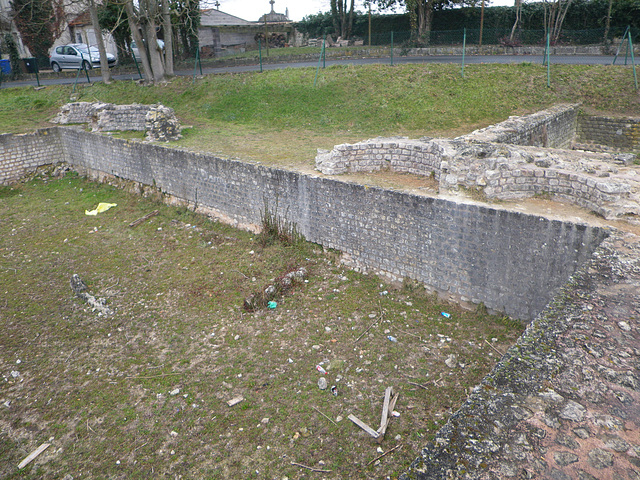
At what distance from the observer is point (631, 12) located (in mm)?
20094

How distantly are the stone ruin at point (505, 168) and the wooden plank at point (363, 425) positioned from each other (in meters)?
3.81

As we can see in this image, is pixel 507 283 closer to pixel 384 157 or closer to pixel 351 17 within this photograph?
pixel 384 157

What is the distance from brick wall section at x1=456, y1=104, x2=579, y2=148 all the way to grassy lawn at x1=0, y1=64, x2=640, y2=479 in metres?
1.93

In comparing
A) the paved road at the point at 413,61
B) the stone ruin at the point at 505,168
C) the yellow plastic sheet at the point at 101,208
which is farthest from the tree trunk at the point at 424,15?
the yellow plastic sheet at the point at 101,208

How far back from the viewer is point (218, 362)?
19.4ft

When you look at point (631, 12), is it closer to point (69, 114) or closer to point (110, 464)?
point (69, 114)

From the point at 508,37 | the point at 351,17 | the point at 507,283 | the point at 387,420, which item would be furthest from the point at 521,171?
the point at 351,17

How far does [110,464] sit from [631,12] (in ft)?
85.4

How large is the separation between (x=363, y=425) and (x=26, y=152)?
14.3m

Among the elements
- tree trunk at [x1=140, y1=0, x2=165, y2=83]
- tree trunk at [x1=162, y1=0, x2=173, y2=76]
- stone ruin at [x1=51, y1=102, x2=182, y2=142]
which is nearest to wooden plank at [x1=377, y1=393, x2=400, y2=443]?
stone ruin at [x1=51, y1=102, x2=182, y2=142]

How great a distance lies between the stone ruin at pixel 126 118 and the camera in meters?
12.4

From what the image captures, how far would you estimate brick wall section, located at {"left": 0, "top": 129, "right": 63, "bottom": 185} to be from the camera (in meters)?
13.5

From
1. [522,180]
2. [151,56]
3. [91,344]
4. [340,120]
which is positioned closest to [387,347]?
[522,180]

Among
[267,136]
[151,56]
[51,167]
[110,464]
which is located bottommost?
[110,464]
